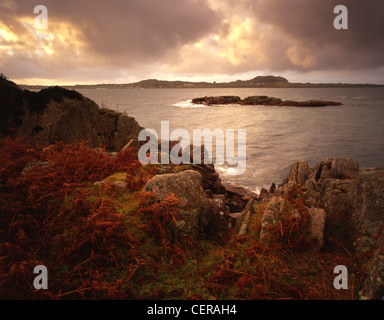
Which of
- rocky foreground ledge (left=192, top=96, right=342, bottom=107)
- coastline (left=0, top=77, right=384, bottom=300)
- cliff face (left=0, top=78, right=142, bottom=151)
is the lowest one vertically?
coastline (left=0, top=77, right=384, bottom=300)

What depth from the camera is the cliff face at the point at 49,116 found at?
10.1 meters

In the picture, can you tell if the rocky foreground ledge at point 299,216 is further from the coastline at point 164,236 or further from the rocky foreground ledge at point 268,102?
the rocky foreground ledge at point 268,102

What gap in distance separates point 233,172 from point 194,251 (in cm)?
1786

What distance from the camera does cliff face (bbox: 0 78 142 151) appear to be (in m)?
10.1

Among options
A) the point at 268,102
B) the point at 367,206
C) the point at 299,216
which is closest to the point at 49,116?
the point at 299,216

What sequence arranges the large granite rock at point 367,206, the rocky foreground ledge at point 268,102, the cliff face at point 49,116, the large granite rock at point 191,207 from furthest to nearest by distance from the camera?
the rocky foreground ledge at point 268,102
the cliff face at point 49,116
the large granite rock at point 191,207
the large granite rock at point 367,206

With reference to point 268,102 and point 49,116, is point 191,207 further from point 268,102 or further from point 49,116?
point 268,102

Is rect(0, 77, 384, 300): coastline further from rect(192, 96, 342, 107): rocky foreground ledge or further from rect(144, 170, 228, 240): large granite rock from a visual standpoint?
rect(192, 96, 342, 107): rocky foreground ledge

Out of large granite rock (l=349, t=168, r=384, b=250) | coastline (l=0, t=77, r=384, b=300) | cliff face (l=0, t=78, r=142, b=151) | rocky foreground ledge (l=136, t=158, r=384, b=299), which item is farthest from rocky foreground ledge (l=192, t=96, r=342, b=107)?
rocky foreground ledge (l=136, t=158, r=384, b=299)

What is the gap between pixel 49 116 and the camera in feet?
35.8

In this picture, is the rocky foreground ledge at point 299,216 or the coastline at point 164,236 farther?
the rocky foreground ledge at point 299,216

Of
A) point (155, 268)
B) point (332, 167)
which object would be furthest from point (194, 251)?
point (332, 167)

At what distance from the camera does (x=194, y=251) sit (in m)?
4.54

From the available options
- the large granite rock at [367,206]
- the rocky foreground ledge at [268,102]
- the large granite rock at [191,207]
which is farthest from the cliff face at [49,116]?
the rocky foreground ledge at [268,102]
